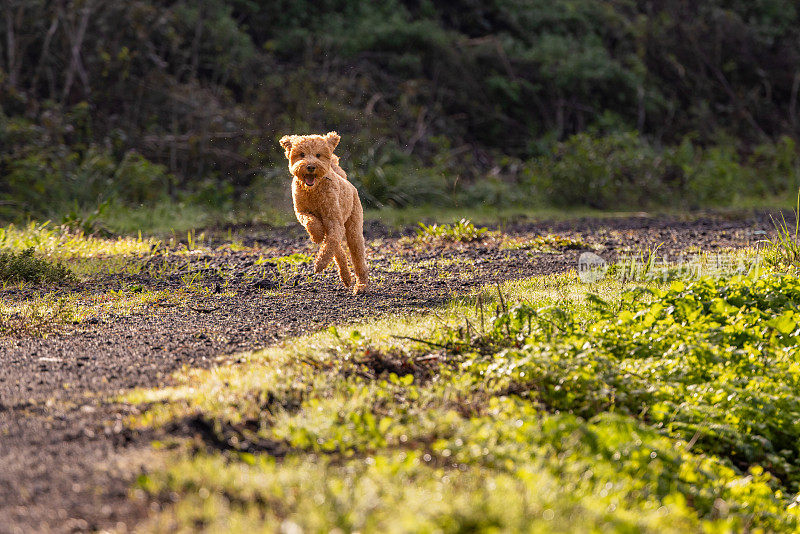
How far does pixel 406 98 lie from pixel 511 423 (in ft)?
49.4

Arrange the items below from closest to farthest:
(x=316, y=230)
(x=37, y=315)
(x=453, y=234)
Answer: (x=37, y=315) → (x=316, y=230) → (x=453, y=234)

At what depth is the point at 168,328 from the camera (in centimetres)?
562

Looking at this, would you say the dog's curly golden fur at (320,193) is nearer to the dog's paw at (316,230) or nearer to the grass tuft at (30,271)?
the dog's paw at (316,230)

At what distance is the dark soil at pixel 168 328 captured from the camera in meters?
2.90

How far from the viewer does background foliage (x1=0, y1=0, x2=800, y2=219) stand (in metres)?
14.5

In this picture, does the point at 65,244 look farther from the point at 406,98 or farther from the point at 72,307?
the point at 406,98

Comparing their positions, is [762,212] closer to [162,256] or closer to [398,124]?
[398,124]

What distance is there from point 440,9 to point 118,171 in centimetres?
1049

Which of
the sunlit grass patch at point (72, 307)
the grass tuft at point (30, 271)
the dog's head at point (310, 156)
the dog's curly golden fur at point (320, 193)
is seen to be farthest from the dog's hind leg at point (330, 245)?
the grass tuft at point (30, 271)

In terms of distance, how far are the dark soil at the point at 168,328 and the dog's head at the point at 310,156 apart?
3.17ft

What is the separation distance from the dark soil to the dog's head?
0.97 meters

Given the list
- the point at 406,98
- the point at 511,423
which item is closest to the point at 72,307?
the point at 511,423

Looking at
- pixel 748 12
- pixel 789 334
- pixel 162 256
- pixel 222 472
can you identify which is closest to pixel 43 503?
pixel 222 472

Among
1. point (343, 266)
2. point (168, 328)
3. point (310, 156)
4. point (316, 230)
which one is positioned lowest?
point (168, 328)
